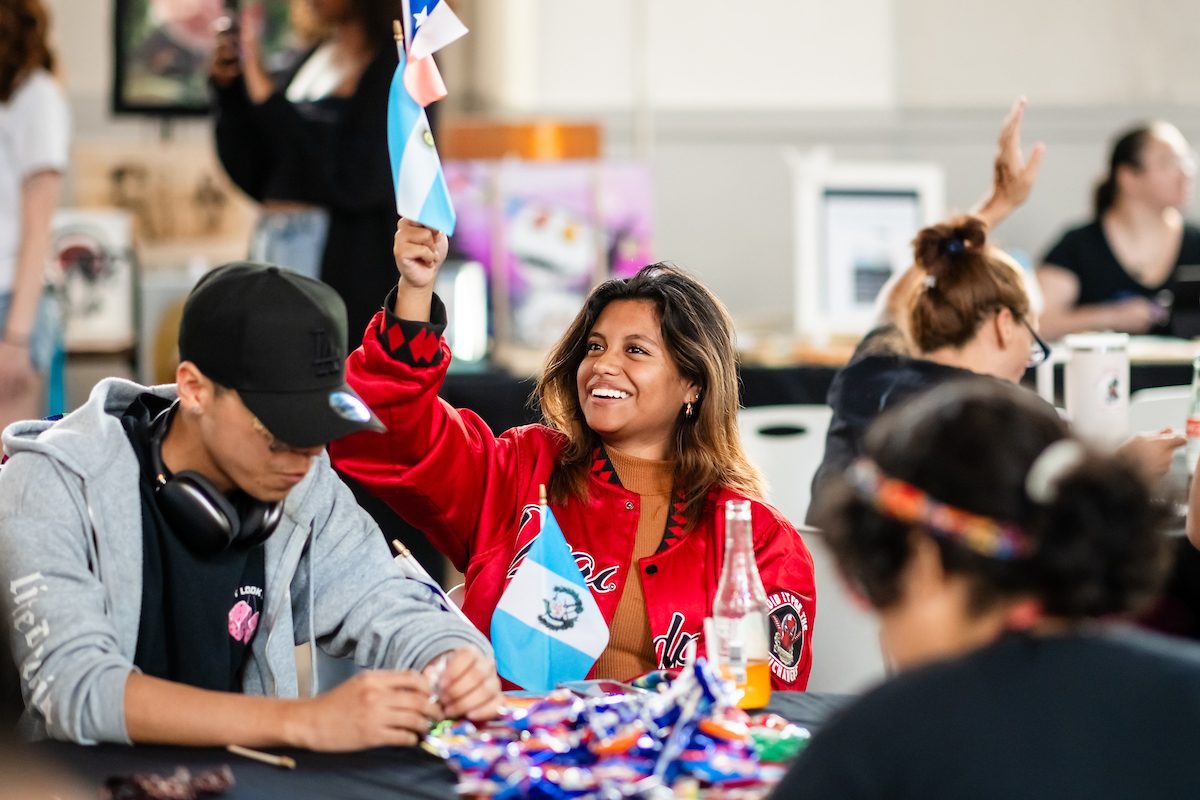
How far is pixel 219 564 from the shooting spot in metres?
1.90

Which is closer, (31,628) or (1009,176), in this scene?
(31,628)

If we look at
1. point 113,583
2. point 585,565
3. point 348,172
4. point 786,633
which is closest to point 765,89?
point 348,172

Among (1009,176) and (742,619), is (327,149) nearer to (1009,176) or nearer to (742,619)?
(1009,176)

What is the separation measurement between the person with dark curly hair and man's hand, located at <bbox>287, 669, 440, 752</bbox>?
8.18 ft

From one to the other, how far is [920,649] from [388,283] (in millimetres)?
2762

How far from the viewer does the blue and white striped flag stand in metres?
2.14

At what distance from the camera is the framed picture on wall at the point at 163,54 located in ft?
22.3

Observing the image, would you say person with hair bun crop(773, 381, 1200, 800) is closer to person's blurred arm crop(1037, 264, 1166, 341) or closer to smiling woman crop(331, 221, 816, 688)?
smiling woman crop(331, 221, 816, 688)

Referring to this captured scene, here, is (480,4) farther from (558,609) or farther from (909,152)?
(558,609)

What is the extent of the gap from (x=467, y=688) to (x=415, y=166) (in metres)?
0.78

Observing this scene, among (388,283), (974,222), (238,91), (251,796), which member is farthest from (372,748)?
(238,91)

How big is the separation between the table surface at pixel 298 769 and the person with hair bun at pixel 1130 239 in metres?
4.18

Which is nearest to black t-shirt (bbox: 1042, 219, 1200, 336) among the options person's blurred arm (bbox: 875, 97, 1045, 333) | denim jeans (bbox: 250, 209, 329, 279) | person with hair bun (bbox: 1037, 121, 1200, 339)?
person with hair bun (bbox: 1037, 121, 1200, 339)

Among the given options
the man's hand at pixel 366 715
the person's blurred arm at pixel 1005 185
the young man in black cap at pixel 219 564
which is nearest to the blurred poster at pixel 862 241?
the person's blurred arm at pixel 1005 185
